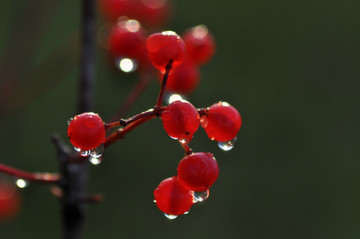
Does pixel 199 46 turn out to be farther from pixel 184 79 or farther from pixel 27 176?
pixel 27 176

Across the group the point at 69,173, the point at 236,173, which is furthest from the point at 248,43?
the point at 69,173

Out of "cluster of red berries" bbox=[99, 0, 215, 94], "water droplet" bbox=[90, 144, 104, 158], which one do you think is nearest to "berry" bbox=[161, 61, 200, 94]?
"cluster of red berries" bbox=[99, 0, 215, 94]

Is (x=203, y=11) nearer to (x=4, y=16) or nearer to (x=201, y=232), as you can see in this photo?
(x=4, y=16)

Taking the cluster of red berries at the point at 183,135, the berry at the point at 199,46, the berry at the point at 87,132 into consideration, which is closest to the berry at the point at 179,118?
the cluster of red berries at the point at 183,135

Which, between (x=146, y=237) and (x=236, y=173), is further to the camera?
(x=236, y=173)

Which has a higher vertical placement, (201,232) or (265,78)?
(265,78)

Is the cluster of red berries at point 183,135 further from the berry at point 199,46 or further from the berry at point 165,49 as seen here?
the berry at point 199,46
